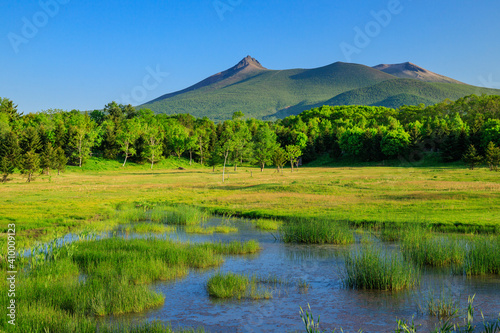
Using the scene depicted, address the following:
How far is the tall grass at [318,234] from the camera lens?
23.0 meters

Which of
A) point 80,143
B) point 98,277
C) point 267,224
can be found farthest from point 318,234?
point 80,143

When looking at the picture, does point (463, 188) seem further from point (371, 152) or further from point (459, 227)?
point (371, 152)

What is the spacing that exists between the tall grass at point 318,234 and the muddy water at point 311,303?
442 cm

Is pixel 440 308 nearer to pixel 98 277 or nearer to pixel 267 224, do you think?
pixel 98 277

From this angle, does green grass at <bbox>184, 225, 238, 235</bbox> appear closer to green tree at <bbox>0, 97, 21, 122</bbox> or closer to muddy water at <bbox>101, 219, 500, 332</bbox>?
muddy water at <bbox>101, 219, 500, 332</bbox>

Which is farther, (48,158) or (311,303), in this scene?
(48,158)

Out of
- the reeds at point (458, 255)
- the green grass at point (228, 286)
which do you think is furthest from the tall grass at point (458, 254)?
the green grass at point (228, 286)

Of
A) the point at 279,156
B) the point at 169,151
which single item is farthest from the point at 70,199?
the point at 169,151

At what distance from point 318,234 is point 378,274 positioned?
879 centimetres

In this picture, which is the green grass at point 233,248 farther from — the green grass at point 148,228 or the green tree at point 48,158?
the green tree at point 48,158

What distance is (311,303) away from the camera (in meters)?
13.7

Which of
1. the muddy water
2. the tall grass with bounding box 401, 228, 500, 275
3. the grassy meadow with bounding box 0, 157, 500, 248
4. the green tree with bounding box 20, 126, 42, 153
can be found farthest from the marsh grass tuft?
the green tree with bounding box 20, 126, 42, 153

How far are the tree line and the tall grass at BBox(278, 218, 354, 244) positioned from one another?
5853 centimetres

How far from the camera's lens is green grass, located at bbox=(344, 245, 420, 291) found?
14664 mm
